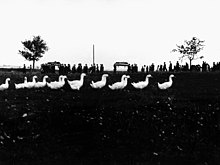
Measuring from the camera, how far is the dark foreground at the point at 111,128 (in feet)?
62.1

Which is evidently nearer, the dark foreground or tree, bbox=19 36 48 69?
the dark foreground

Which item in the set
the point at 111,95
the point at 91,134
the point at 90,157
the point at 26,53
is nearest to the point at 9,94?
the point at 111,95

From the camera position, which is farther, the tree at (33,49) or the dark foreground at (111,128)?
the tree at (33,49)

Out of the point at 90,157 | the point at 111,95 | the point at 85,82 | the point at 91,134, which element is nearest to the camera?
the point at 90,157

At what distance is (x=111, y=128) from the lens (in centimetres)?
2262

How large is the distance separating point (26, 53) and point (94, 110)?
236 feet

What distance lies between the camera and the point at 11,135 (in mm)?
22234

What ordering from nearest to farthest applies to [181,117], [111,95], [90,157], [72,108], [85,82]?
[90,157]
[181,117]
[72,108]
[111,95]
[85,82]

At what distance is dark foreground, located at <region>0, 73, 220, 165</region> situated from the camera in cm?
1892

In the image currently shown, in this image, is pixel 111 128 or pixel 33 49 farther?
pixel 33 49

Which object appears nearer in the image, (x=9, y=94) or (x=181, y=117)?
(x=181, y=117)

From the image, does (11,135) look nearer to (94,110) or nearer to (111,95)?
(94,110)

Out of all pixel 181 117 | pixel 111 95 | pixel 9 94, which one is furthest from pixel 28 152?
pixel 9 94

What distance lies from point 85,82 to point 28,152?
22613 mm
